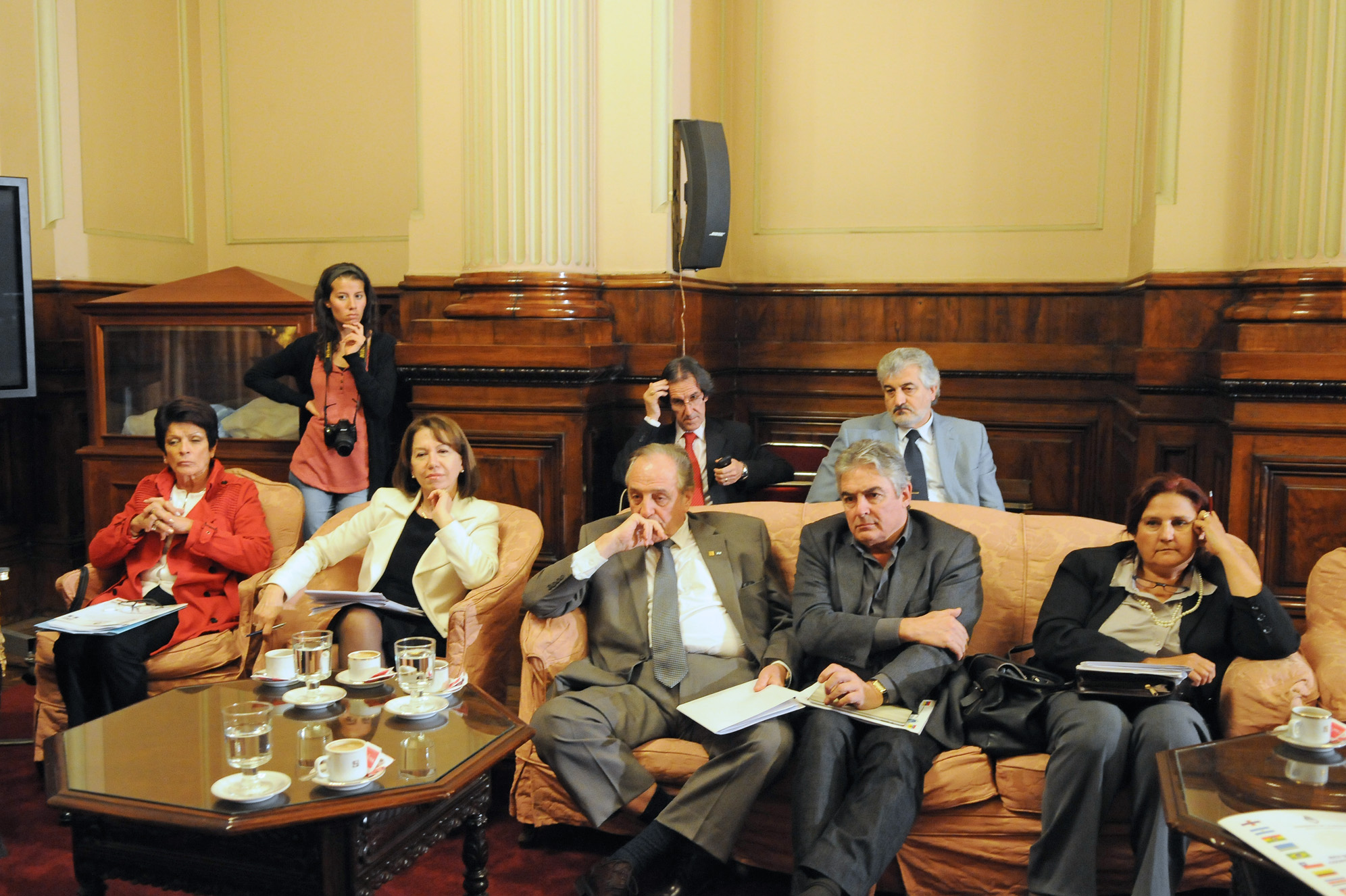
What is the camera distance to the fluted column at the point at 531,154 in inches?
168

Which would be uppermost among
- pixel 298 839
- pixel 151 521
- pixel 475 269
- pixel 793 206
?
pixel 793 206

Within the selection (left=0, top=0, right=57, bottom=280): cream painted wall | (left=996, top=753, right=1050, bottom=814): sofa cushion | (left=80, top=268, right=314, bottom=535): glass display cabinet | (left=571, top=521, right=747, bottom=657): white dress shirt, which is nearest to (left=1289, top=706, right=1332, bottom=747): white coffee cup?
(left=996, top=753, right=1050, bottom=814): sofa cushion

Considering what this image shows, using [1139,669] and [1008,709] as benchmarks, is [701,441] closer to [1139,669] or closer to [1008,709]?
[1008,709]

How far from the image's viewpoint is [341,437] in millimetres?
4133

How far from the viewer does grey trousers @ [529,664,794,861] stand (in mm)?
2770

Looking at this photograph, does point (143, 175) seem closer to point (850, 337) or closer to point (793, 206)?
point (793, 206)

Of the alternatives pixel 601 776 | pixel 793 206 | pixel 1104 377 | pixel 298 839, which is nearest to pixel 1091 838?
pixel 601 776

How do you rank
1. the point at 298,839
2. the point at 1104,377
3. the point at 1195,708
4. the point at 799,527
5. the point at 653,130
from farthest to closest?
the point at 1104,377 < the point at 653,130 < the point at 799,527 < the point at 1195,708 < the point at 298,839

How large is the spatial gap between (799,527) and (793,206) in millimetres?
2236

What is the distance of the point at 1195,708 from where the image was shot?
281 centimetres

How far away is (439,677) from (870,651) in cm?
108

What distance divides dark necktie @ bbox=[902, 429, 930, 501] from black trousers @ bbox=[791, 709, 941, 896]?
3.79 feet

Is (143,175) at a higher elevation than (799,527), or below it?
higher

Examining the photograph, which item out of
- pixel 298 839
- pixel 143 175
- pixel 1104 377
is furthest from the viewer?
pixel 143 175
